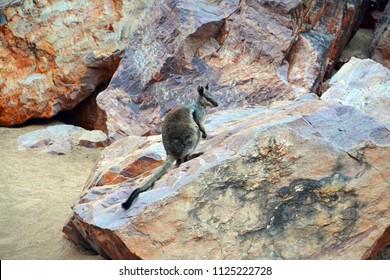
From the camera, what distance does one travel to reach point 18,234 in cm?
560

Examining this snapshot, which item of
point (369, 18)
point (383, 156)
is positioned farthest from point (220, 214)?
point (369, 18)

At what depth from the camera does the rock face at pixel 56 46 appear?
9.92 meters

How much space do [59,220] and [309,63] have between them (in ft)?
15.4

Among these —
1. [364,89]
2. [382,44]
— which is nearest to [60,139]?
[364,89]

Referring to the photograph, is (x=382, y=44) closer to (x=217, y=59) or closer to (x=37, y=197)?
(x=217, y=59)

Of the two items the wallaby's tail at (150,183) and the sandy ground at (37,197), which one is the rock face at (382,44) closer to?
the sandy ground at (37,197)

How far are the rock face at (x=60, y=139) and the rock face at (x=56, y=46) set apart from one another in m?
0.70

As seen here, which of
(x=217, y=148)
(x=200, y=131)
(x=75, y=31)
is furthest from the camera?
(x=75, y=31)

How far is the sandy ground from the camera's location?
5.25m

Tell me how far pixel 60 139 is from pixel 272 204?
6082mm

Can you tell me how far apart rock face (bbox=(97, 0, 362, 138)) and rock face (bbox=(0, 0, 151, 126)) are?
115 cm

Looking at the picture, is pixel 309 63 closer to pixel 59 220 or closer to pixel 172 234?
pixel 59 220

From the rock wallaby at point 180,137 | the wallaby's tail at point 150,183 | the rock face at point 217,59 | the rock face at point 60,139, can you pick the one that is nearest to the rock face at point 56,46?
the rock face at point 60,139

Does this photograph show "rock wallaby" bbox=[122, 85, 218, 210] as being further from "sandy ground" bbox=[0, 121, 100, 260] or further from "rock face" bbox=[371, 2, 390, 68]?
→ "rock face" bbox=[371, 2, 390, 68]
